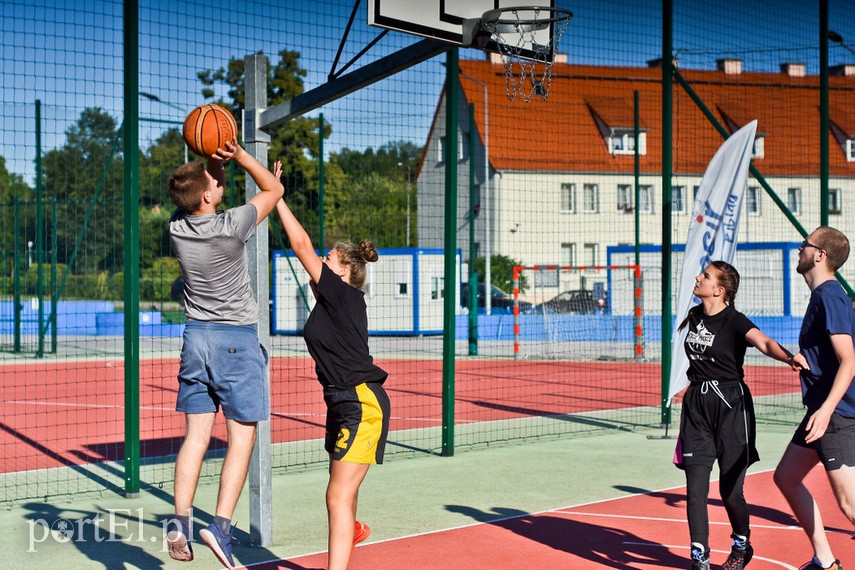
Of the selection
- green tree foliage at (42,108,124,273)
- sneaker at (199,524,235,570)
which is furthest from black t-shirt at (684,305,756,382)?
green tree foliage at (42,108,124,273)

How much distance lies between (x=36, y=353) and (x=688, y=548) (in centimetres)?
1812

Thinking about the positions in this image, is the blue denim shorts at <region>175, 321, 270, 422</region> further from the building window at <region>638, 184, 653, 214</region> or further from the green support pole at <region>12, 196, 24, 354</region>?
the building window at <region>638, 184, 653, 214</region>

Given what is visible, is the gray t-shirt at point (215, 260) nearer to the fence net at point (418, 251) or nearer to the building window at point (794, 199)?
the fence net at point (418, 251)

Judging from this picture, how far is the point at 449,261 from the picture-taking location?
32.3 ft

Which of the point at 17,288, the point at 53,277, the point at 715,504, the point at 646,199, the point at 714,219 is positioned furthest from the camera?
the point at 646,199

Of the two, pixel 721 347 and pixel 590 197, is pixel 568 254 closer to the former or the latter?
pixel 590 197

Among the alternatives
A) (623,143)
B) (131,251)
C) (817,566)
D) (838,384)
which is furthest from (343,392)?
(623,143)

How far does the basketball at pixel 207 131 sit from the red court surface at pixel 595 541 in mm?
2427

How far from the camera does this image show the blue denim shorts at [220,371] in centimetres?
501

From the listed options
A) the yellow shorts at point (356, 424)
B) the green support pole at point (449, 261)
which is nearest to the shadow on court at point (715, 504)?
the green support pole at point (449, 261)

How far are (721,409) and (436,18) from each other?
116 inches

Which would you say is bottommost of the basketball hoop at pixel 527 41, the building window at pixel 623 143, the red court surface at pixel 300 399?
the red court surface at pixel 300 399

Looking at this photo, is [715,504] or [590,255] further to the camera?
[590,255]

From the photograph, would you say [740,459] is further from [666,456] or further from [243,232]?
[666,456]
